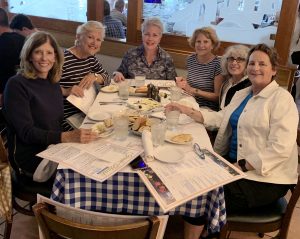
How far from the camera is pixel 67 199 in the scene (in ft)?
4.23

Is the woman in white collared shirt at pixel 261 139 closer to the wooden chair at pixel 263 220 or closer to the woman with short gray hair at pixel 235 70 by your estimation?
the wooden chair at pixel 263 220

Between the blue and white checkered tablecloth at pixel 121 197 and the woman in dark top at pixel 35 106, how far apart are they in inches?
10.1

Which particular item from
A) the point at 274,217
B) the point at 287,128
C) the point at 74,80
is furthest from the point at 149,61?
Answer: the point at 274,217

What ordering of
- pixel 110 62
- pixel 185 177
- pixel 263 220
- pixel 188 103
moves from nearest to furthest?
pixel 185 177, pixel 263 220, pixel 188 103, pixel 110 62

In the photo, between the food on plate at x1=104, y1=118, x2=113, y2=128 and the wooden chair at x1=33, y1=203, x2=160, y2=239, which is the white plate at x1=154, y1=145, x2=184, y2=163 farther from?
the wooden chair at x1=33, y1=203, x2=160, y2=239

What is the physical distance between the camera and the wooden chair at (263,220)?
152 cm

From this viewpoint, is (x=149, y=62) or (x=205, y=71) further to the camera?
(x=149, y=62)

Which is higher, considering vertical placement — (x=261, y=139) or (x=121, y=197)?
(x=261, y=139)

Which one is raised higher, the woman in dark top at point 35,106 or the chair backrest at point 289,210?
the woman in dark top at point 35,106

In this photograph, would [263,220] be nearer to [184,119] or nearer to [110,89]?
[184,119]

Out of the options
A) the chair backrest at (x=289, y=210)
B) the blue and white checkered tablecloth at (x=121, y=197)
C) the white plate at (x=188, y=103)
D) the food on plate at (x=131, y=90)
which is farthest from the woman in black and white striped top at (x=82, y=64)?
the chair backrest at (x=289, y=210)

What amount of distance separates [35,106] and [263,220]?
126 centimetres

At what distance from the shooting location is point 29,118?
1.64 m

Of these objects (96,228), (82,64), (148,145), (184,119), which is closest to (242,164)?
(184,119)
